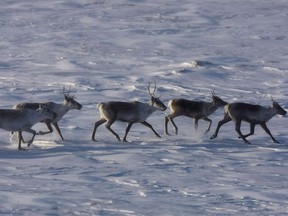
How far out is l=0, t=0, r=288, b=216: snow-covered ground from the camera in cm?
1204

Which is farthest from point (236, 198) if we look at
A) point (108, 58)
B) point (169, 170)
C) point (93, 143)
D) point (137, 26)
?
point (137, 26)

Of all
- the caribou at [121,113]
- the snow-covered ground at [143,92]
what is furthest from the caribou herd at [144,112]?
the snow-covered ground at [143,92]

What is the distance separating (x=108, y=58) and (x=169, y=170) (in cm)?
1402

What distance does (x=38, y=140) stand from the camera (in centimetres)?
1688

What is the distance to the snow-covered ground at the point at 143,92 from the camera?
1204cm

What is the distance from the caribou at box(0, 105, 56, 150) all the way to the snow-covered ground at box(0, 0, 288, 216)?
370mm

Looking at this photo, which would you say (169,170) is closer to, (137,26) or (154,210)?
(154,210)

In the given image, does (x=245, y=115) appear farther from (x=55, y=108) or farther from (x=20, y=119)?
(x=20, y=119)

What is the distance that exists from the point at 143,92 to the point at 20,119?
6.72 m

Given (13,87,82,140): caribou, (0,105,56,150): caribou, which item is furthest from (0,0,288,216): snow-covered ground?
(0,105,56,150): caribou

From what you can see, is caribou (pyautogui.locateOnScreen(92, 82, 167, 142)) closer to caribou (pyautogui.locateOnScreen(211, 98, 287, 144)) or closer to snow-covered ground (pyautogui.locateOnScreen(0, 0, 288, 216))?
snow-covered ground (pyautogui.locateOnScreen(0, 0, 288, 216))

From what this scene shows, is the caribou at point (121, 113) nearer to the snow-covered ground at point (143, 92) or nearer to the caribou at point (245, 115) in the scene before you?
the snow-covered ground at point (143, 92)

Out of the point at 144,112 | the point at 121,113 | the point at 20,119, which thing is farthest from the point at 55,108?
the point at 144,112

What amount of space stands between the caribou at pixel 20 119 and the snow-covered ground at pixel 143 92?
370 mm
